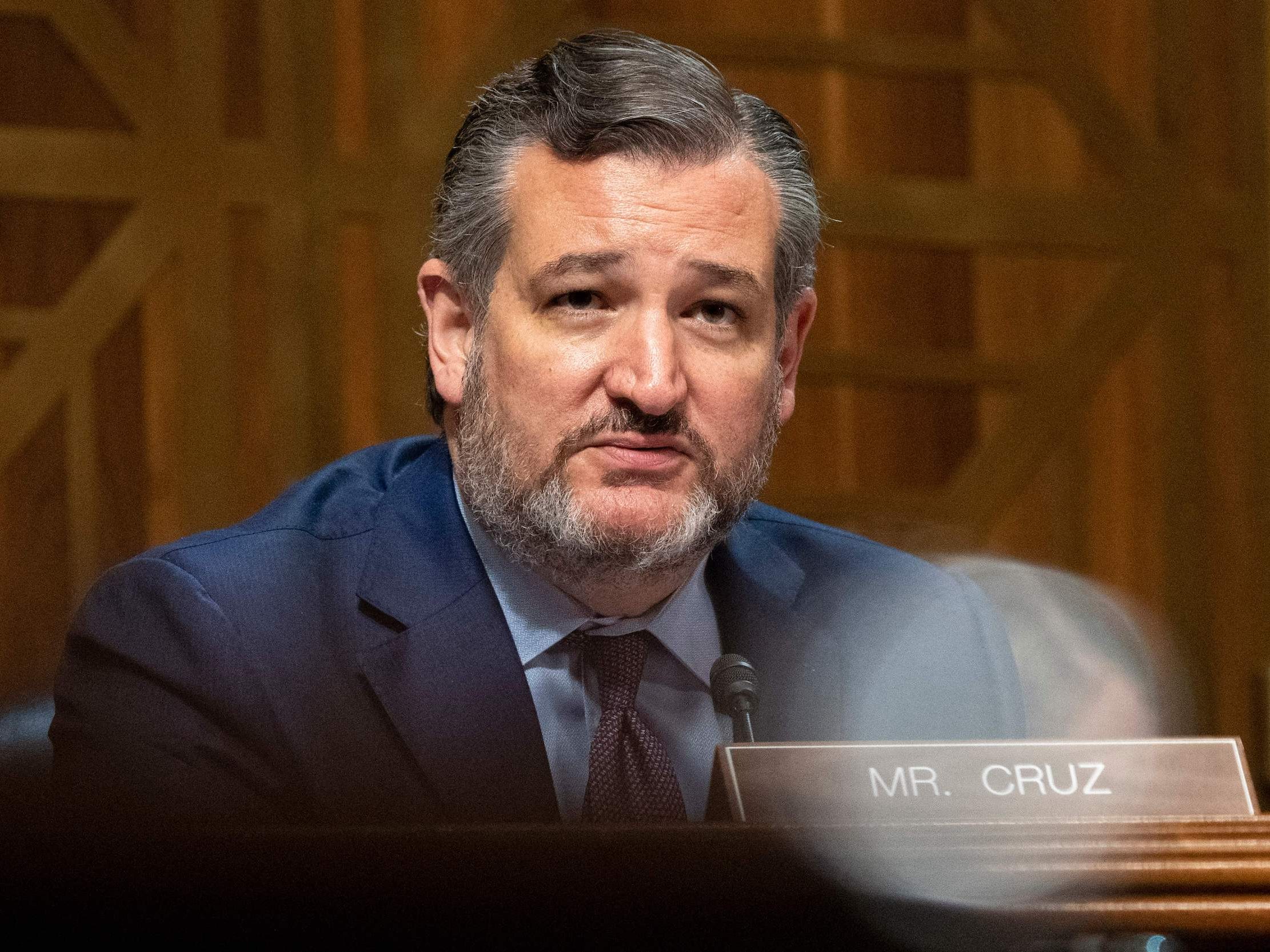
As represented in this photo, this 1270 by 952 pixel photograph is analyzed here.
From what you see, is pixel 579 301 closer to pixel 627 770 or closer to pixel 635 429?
pixel 635 429

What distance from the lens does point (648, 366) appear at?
125 cm

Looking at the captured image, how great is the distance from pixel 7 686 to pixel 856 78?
2.14 m

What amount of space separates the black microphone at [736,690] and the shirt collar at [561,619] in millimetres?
241

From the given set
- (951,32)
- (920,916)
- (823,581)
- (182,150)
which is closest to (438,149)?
(182,150)

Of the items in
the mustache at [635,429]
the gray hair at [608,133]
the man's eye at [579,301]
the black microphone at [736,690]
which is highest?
the gray hair at [608,133]

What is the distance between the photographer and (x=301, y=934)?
1.71 feet

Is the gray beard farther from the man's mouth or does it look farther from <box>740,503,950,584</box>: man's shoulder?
<box>740,503,950,584</box>: man's shoulder

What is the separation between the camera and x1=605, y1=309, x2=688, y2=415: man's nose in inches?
49.4

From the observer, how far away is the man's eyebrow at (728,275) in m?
1.31

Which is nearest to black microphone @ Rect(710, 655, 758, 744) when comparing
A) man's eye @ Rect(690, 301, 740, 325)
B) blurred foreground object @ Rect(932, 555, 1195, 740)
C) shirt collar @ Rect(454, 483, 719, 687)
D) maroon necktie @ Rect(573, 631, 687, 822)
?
maroon necktie @ Rect(573, 631, 687, 822)

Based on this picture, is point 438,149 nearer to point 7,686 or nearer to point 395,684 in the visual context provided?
point 7,686

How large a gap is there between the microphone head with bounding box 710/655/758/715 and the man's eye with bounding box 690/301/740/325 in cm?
35

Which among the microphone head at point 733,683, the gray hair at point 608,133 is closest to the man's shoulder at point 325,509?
the gray hair at point 608,133

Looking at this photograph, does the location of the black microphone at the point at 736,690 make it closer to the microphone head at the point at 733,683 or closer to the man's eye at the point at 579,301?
the microphone head at the point at 733,683
